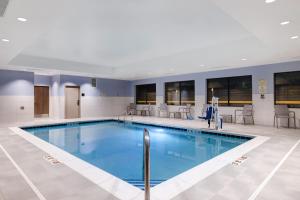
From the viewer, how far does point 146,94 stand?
12.7 m

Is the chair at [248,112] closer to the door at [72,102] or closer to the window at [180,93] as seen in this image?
the window at [180,93]

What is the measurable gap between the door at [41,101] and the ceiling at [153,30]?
4.61 metres

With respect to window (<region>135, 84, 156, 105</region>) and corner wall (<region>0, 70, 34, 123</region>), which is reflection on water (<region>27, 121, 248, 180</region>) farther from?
window (<region>135, 84, 156, 105</region>)

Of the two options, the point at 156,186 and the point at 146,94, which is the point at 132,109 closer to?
the point at 146,94

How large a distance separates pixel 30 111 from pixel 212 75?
887cm

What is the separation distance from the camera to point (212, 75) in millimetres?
9219

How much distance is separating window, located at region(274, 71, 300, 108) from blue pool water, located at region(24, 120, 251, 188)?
3.06 m

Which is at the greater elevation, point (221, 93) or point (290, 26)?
point (290, 26)

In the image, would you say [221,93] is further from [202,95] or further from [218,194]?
[218,194]

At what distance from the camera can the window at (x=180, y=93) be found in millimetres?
10320

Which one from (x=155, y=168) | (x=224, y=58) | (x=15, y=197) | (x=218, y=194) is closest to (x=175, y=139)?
(x=155, y=168)

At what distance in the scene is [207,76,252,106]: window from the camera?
330 inches

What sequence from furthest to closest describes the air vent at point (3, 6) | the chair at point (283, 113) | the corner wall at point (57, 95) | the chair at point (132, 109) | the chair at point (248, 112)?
the chair at point (132, 109), the corner wall at point (57, 95), the chair at point (248, 112), the chair at point (283, 113), the air vent at point (3, 6)

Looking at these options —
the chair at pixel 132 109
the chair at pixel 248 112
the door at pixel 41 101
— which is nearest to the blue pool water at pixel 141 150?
→ the chair at pixel 248 112
